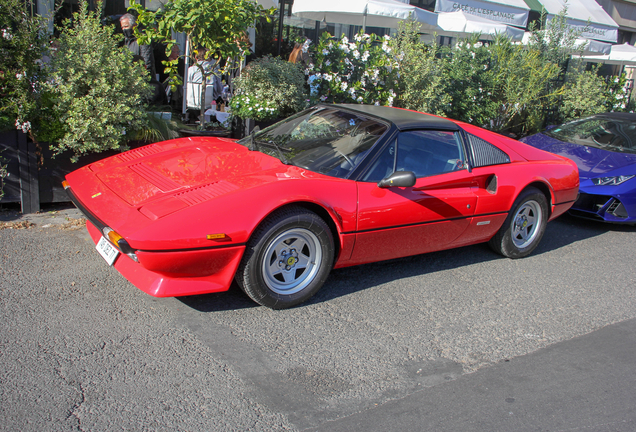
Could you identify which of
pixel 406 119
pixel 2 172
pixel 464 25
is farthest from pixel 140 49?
pixel 464 25

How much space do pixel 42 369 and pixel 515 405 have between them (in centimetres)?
249

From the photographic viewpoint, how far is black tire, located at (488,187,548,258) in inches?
185

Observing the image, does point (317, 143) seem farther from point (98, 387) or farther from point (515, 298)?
point (98, 387)

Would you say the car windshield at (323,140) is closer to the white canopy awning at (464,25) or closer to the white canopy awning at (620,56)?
the white canopy awning at (464,25)

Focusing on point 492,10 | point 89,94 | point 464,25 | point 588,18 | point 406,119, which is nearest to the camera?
point 406,119

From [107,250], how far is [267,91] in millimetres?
4289

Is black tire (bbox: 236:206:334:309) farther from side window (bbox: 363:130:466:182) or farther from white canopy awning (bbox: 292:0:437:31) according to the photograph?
white canopy awning (bbox: 292:0:437:31)

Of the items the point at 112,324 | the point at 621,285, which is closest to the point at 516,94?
the point at 621,285

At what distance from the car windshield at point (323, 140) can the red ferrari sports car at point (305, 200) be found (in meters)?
0.01

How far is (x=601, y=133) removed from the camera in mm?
7027

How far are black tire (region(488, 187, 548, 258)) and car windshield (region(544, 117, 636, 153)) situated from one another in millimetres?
2417

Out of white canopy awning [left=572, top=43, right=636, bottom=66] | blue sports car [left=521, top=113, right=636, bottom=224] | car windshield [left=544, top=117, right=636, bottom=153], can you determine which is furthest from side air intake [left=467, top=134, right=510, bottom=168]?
white canopy awning [left=572, top=43, right=636, bottom=66]

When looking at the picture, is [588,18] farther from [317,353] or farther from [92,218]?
[92,218]

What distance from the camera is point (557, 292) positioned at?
14.0 ft
